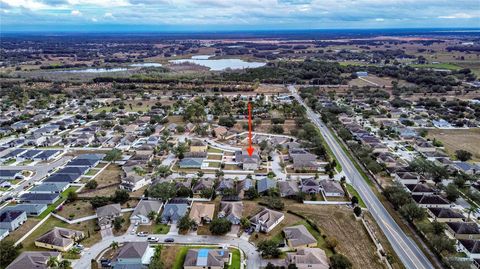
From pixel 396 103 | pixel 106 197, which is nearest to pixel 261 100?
pixel 396 103

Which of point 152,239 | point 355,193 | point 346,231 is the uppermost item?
point 355,193

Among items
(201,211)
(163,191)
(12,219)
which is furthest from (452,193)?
(12,219)

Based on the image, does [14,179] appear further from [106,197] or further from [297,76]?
[297,76]

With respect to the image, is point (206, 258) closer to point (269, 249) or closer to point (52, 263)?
point (269, 249)

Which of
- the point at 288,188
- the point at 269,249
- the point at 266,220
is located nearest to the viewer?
the point at 269,249

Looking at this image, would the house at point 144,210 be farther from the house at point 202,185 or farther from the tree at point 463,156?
the tree at point 463,156

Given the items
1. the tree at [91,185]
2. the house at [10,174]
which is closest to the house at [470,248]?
the tree at [91,185]
